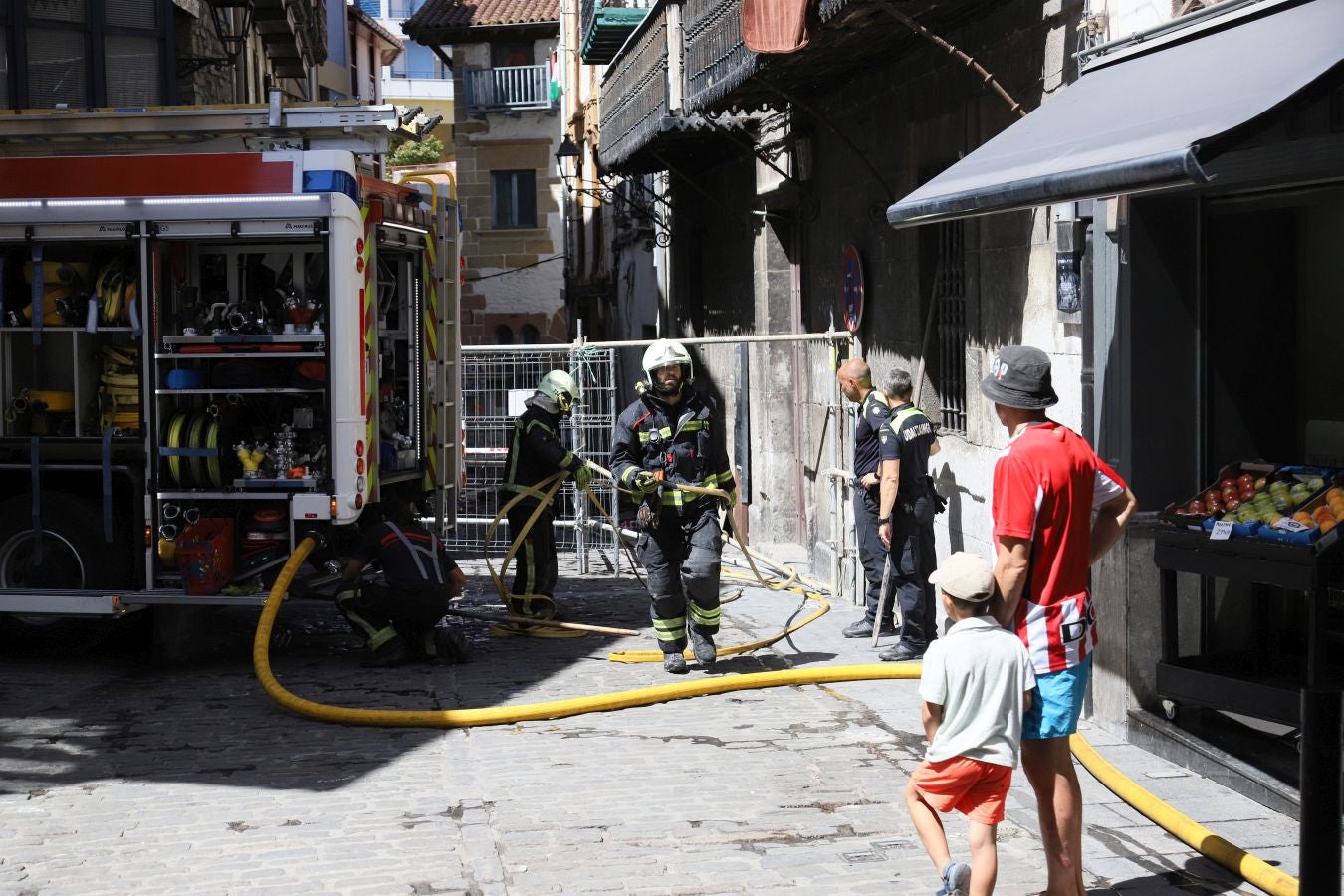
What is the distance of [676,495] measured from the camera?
866cm

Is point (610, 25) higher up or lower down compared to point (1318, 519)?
higher up

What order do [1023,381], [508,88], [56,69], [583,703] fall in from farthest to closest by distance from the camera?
1. [508,88]
2. [56,69]
3. [583,703]
4. [1023,381]

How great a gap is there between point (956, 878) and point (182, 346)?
607cm

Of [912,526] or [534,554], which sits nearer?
[912,526]

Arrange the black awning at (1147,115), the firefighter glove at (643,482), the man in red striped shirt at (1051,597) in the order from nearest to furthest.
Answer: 1. the man in red striped shirt at (1051,597)
2. the black awning at (1147,115)
3. the firefighter glove at (643,482)

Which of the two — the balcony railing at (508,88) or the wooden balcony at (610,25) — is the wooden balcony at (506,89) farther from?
the wooden balcony at (610,25)

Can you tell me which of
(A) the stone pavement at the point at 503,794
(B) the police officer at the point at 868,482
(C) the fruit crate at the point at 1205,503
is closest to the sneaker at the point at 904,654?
(A) the stone pavement at the point at 503,794

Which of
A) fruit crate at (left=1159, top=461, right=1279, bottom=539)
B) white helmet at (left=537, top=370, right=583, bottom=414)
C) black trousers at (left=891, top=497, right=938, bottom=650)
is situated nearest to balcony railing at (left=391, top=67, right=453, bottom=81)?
white helmet at (left=537, top=370, right=583, bottom=414)

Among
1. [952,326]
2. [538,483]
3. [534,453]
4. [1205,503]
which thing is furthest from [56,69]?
[1205,503]

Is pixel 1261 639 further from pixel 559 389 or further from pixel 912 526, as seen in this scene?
pixel 559 389

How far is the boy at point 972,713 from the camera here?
14.8 feet

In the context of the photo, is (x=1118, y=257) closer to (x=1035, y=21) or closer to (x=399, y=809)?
(x=1035, y=21)

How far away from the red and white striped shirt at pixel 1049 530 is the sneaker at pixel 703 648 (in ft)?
13.7

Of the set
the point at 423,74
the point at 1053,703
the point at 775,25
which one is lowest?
the point at 1053,703
